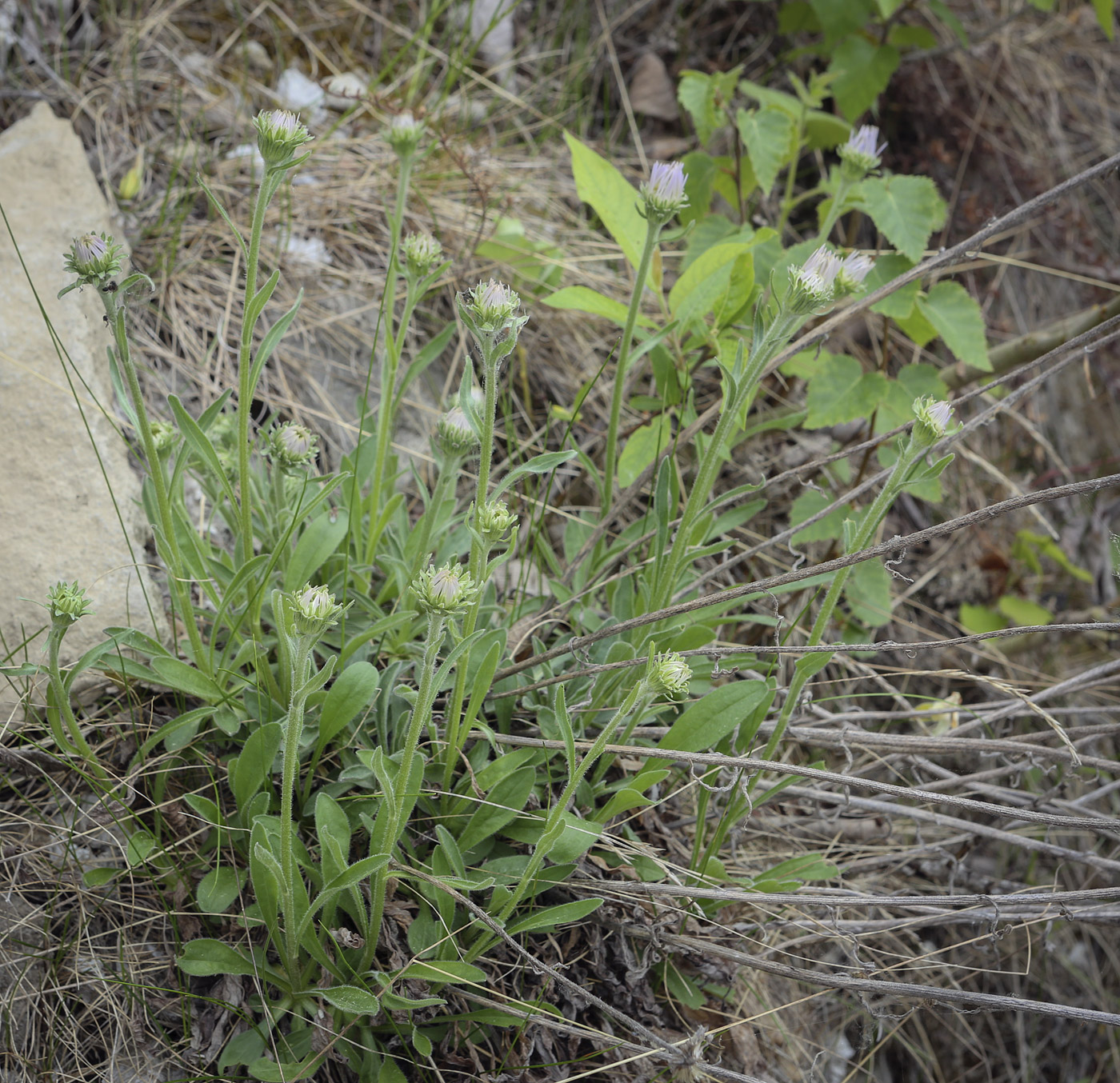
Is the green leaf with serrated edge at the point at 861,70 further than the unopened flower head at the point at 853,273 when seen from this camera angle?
Yes

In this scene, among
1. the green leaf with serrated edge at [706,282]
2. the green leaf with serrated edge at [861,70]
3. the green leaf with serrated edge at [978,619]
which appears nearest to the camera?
the green leaf with serrated edge at [706,282]

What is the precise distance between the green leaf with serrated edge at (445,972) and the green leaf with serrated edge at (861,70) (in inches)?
99.2

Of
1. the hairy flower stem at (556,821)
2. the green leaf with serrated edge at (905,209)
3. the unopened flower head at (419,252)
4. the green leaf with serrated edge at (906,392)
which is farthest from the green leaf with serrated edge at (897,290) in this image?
the hairy flower stem at (556,821)

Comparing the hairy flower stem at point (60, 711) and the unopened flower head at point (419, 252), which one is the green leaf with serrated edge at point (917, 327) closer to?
the unopened flower head at point (419, 252)

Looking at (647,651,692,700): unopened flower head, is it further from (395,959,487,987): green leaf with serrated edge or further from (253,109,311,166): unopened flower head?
(253,109,311,166): unopened flower head

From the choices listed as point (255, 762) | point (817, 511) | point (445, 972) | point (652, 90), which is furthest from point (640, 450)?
point (652, 90)

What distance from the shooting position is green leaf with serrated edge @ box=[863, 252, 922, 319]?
7.22ft

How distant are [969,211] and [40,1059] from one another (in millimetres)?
3475

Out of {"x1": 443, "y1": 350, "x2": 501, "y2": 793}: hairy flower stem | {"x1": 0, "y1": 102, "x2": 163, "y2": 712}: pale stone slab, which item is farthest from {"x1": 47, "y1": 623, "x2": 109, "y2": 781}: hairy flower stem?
{"x1": 443, "y1": 350, "x2": 501, "y2": 793}: hairy flower stem

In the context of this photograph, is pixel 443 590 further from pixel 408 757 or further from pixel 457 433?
pixel 457 433

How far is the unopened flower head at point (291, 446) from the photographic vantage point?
1626 millimetres

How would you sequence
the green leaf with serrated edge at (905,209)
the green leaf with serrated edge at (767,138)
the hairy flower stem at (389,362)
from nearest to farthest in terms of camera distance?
the hairy flower stem at (389,362) → the green leaf with serrated edge at (905,209) → the green leaf with serrated edge at (767,138)

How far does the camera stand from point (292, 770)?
128 centimetres

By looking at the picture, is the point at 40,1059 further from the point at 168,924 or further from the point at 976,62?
the point at 976,62
